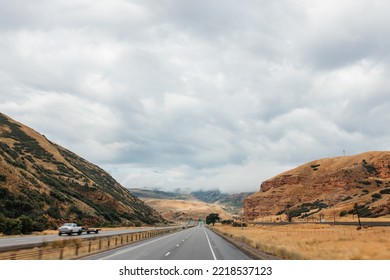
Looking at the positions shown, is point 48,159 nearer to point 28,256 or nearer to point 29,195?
point 29,195

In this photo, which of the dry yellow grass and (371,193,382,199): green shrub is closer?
the dry yellow grass

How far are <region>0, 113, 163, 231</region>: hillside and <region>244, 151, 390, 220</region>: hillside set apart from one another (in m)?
63.7

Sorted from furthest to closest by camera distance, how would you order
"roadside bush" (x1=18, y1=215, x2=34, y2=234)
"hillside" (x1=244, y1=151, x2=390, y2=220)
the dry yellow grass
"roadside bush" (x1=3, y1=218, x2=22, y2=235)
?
"hillside" (x1=244, y1=151, x2=390, y2=220) → "roadside bush" (x1=18, y1=215, x2=34, y2=234) → "roadside bush" (x1=3, y1=218, x2=22, y2=235) → the dry yellow grass

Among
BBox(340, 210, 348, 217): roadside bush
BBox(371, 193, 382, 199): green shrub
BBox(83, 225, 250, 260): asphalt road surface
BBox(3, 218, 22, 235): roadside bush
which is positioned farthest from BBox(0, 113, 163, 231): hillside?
BBox(371, 193, 382, 199): green shrub

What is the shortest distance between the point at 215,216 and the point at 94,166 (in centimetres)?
6736

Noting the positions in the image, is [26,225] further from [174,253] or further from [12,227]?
[174,253]

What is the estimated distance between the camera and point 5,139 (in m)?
98.3

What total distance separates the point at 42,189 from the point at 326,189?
127 metres

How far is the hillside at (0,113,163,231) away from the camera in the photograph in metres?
59.8

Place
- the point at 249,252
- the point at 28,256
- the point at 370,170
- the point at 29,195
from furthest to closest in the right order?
the point at 370,170 < the point at 29,195 < the point at 249,252 < the point at 28,256

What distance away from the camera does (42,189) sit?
72.6 metres

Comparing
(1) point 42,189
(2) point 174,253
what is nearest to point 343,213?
(1) point 42,189

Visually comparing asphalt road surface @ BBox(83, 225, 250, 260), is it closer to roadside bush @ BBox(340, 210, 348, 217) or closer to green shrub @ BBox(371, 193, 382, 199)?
roadside bush @ BBox(340, 210, 348, 217)
